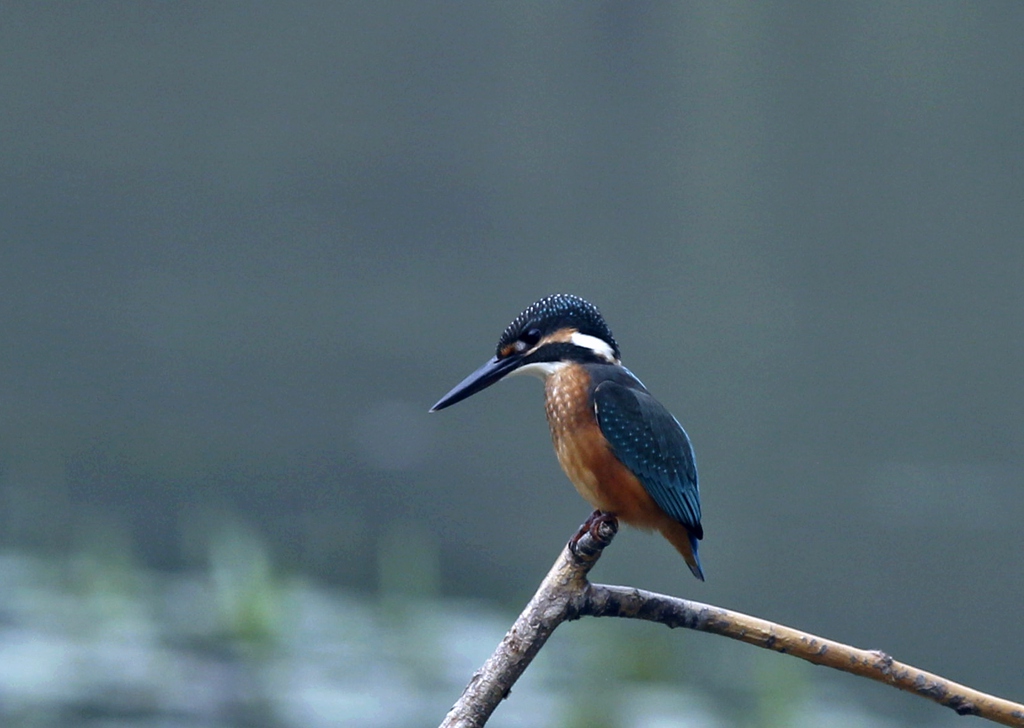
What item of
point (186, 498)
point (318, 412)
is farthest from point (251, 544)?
point (318, 412)

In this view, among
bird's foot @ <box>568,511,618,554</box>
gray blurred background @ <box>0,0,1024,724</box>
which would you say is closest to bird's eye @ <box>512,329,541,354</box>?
bird's foot @ <box>568,511,618,554</box>

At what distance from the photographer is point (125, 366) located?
6.38 m

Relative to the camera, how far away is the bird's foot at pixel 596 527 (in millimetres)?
855

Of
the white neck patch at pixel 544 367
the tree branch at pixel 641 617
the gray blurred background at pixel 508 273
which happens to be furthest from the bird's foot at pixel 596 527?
the gray blurred background at pixel 508 273

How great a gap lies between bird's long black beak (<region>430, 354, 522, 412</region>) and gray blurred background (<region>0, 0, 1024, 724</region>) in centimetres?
418

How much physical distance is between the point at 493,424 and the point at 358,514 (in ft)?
4.06

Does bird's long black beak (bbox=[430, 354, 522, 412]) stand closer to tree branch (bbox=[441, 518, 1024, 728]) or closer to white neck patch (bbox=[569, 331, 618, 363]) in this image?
white neck patch (bbox=[569, 331, 618, 363])

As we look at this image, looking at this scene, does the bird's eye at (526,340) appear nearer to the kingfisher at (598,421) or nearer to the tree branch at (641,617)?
the kingfisher at (598,421)

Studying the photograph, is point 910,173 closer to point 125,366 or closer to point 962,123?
point 962,123

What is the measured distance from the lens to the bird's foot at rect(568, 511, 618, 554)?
0.85 metres

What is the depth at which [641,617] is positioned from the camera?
0.87 metres

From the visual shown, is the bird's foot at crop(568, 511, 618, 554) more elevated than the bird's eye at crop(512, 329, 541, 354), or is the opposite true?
the bird's eye at crop(512, 329, 541, 354)

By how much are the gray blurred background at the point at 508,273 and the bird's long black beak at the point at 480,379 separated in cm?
418

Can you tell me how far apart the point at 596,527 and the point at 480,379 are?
0.53 feet
